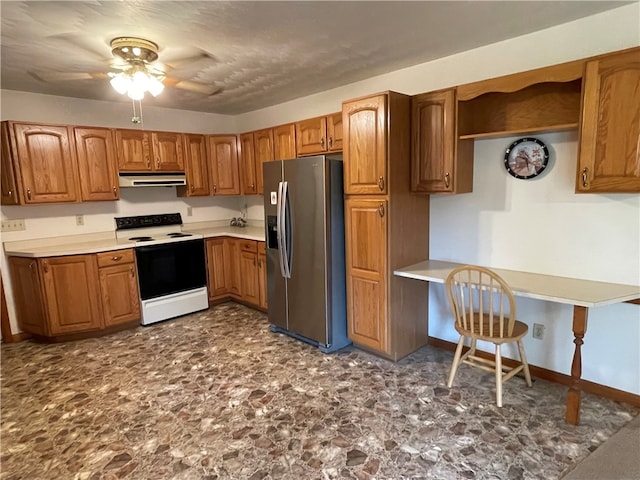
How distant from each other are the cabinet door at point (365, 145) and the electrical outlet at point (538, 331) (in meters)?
1.55

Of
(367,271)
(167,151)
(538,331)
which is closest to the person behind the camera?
(538,331)

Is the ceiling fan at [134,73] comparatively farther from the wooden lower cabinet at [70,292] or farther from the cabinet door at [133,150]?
the wooden lower cabinet at [70,292]

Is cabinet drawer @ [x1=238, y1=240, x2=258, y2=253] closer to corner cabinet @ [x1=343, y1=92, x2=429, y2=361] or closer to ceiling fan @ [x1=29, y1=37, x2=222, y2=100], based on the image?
corner cabinet @ [x1=343, y1=92, x2=429, y2=361]

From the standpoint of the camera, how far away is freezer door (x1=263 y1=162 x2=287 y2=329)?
12.0 ft

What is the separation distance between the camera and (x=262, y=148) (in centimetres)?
460

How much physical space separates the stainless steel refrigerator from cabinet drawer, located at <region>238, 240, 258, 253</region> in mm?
683

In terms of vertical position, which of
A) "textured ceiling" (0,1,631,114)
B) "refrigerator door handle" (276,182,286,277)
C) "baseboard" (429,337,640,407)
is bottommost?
"baseboard" (429,337,640,407)

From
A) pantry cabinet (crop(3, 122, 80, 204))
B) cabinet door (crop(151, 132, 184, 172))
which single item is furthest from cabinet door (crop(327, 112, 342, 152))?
pantry cabinet (crop(3, 122, 80, 204))

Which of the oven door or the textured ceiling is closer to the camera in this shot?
the textured ceiling

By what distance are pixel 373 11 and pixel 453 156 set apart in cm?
116

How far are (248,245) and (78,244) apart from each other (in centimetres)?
180

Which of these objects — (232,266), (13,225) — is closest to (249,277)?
(232,266)

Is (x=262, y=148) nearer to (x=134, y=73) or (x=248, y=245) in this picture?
(x=248, y=245)

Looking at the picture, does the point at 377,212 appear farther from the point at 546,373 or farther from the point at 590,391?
the point at 590,391
